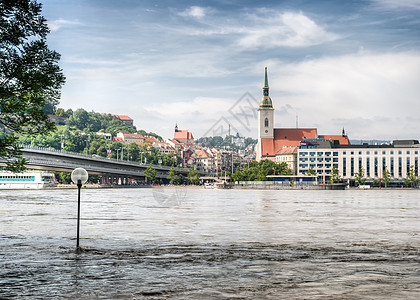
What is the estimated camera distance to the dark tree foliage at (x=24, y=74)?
21812 mm

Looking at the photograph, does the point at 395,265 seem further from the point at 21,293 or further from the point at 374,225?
the point at 374,225

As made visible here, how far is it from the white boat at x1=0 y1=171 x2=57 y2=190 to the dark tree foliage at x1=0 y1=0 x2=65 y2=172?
142681 millimetres

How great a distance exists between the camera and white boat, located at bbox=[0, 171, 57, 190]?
→ 159m

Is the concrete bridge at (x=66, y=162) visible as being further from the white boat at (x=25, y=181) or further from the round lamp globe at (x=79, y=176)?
the round lamp globe at (x=79, y=176)

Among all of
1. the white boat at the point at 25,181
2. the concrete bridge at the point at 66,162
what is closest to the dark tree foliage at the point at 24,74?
the concrete bridge at the point at 66,162

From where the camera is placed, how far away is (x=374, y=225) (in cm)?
3481

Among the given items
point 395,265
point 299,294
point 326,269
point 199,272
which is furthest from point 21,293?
point 395,265

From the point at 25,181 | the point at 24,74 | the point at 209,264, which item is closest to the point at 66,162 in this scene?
the point at 25,181

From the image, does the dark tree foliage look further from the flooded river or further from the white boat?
the white boat

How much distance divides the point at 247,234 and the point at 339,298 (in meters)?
15.8

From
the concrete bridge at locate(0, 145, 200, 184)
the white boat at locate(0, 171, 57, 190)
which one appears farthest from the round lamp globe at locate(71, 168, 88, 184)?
the white boat at locate(0, 171, 57, 190)

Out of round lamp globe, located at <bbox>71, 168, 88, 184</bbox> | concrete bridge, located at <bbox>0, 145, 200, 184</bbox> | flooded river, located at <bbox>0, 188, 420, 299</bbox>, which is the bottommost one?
flooded river, located at <bbox>0, 188, 420, 299</bbox>

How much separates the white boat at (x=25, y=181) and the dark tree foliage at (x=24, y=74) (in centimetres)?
14268

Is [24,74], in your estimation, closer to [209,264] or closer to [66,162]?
[209,264]
